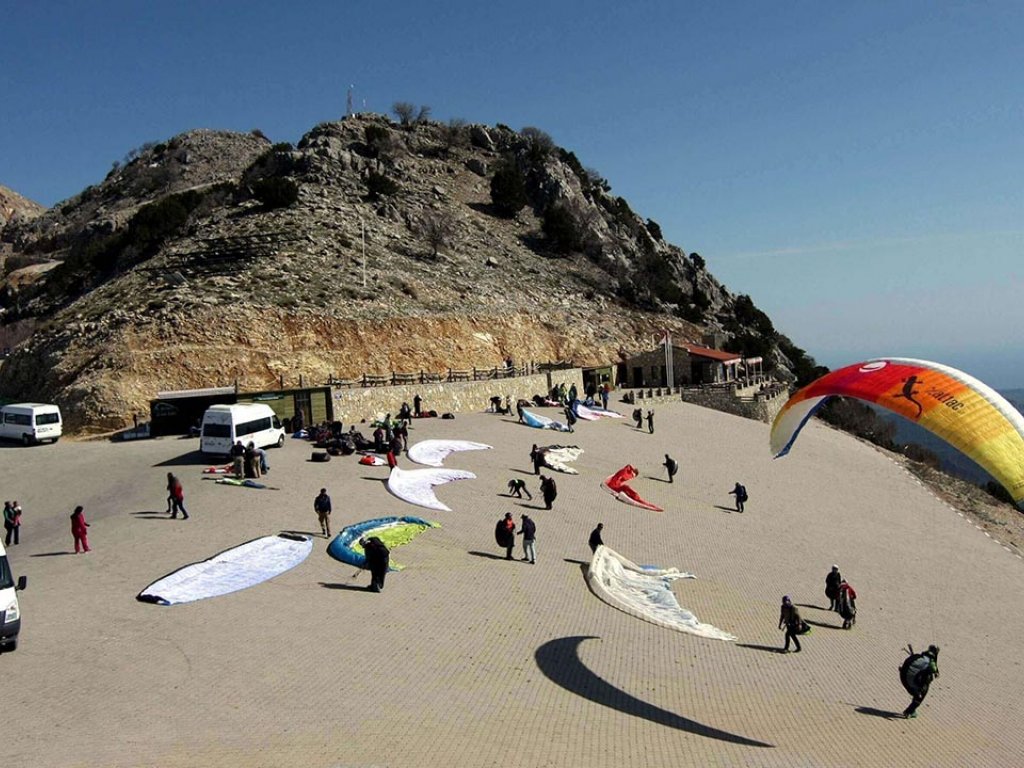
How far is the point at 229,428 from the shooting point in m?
23.2

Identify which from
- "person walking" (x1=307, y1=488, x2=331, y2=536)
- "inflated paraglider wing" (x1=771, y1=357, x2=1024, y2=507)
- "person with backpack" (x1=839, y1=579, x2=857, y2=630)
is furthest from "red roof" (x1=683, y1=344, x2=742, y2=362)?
"inflated paraglider wing" (x1=771, y1=357, x2=1024, y2=507)

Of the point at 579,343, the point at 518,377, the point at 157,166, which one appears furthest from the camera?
the point at 157,166

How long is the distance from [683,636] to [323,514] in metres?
7.77

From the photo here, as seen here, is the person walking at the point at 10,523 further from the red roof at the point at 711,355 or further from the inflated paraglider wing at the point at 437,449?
the red roof at the point at 711,355

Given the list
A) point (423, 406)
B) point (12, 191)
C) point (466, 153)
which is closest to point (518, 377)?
point (423, 406)

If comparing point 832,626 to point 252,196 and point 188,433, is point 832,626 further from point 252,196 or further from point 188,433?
point 252,196

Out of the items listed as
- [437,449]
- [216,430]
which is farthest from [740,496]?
[216,430]

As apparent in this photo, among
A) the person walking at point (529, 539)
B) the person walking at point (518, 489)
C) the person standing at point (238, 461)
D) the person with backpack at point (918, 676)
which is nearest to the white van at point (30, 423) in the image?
the person standing at point (238, 461)

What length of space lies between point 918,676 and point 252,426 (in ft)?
62.7

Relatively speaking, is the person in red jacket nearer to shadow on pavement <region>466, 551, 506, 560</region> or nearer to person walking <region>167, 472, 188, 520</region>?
person walking <region>167, 472, 188, 520</region>

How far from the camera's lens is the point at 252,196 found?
58.7 meters

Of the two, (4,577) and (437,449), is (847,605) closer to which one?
(4,577)

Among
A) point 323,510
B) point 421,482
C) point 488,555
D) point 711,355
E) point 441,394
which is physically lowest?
point 488,555

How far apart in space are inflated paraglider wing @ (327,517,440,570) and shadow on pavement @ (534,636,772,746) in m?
4.19
